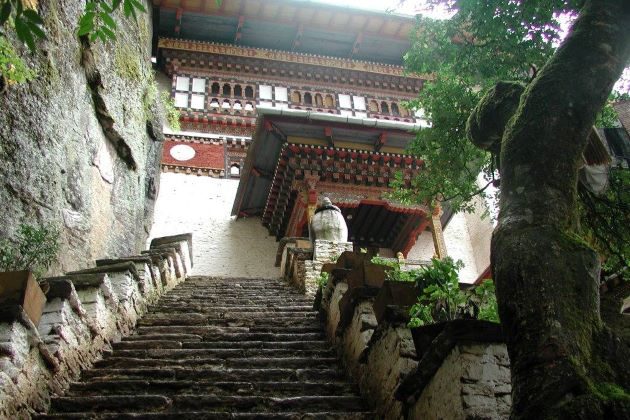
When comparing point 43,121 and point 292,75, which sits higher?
point 292,75

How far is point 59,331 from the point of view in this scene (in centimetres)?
415

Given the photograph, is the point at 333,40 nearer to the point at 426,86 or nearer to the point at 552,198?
the point at 426,86

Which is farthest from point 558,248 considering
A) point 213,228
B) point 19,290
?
point 213,228

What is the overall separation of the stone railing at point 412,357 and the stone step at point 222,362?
0.84 ft

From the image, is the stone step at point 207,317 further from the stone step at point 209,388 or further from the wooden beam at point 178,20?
the wooden beam at point 178,20

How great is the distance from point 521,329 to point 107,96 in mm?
8850

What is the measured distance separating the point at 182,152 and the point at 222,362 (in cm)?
1337

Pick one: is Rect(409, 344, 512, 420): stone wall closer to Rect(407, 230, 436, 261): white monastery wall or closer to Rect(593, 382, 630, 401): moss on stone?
Rect(593, 382, 630, 401): moss on stone

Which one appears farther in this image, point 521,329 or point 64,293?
point 64,293

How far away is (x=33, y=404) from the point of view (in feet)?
12.0

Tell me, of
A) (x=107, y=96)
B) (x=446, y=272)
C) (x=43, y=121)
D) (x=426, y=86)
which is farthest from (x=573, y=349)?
(x=107, y=96)

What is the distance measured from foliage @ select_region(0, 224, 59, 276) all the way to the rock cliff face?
0.73 ft

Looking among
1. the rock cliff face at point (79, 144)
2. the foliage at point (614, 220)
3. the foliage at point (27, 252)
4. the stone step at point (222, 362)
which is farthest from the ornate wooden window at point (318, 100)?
the stone step at point (222, 362)

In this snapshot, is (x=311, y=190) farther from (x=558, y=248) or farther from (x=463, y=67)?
(x=558, y=248)
